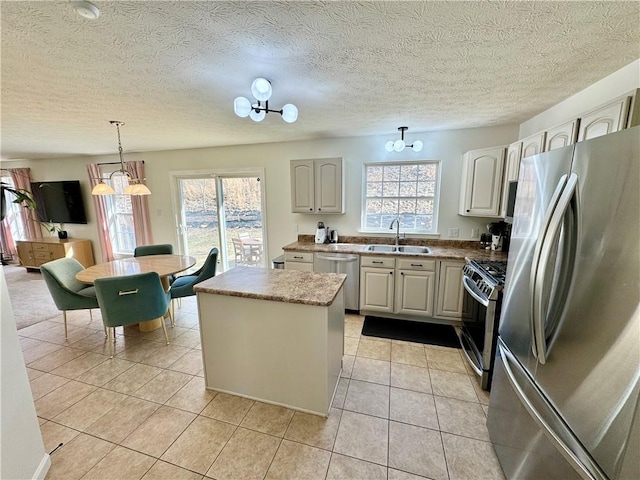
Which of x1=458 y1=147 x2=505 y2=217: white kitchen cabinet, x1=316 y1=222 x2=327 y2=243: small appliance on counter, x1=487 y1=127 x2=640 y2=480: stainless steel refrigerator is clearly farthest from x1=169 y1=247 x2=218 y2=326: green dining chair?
x1=458 y1=147 x2=505 y2=217: white kitchen cabinet

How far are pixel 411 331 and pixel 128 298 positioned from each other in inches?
115

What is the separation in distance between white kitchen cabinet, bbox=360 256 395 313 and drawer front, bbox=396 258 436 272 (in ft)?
0.31

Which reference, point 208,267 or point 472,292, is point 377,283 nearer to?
point 472,292

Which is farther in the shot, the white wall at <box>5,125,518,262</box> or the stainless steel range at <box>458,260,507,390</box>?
the white wall at <box>5,125,518,262</box>

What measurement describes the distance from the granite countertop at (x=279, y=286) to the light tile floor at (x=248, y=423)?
0.86 m

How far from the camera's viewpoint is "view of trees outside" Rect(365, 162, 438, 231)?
3.52 meters

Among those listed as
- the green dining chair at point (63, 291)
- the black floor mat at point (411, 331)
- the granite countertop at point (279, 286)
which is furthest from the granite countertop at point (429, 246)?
the green dining chair at point (63, 291)

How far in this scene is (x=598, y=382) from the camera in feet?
2.72

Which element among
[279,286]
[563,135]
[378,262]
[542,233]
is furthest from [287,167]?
[542,233]

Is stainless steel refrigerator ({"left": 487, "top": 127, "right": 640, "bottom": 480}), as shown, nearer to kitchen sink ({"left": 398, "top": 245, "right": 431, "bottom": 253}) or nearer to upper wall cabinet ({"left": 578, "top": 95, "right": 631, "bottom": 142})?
upper wall cabinet ({"left": 578, "top": 95, "right": 631, "bottom": 142})

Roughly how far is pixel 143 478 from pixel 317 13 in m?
2.53

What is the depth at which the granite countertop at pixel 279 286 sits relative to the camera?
1692 mm

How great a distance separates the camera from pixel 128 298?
236cm

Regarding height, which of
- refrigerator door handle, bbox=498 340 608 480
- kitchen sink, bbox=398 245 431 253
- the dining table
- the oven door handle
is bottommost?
refrigerator door handle, bbox=498 340 608 480
